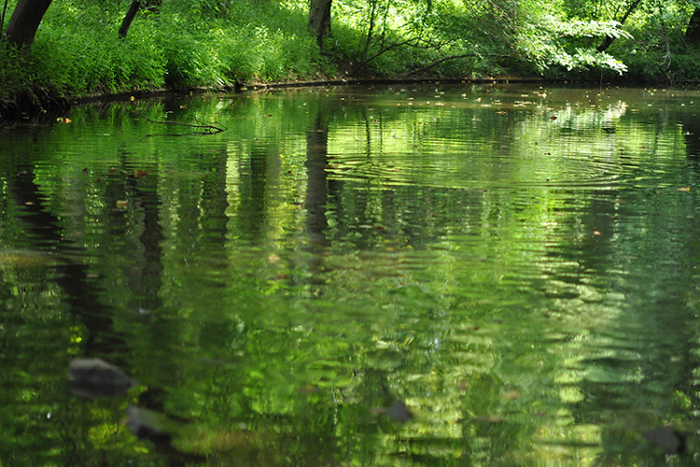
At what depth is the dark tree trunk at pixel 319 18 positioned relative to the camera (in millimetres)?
34531

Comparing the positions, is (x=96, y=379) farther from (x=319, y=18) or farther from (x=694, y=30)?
(x=694, y=30)

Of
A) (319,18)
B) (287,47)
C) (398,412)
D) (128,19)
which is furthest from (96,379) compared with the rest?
(319,18)

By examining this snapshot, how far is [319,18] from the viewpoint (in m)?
34.8

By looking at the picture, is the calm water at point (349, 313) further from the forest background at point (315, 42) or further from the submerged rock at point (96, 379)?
the forest background at point (315, 42)

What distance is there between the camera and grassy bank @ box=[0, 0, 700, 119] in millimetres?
19078

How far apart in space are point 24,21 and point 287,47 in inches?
623

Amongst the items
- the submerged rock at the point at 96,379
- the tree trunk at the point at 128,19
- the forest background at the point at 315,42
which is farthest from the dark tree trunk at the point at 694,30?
the submerged rock at the point at 96,379

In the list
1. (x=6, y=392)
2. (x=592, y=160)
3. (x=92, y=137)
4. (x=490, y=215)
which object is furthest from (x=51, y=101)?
(x=6, y=392)

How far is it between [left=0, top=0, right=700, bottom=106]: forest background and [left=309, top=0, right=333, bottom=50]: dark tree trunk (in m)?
0.05

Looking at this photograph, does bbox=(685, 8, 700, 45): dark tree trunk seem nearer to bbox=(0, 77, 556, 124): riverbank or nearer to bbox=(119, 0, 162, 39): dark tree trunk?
bbox=(0, 77, 556, 124): riverbank

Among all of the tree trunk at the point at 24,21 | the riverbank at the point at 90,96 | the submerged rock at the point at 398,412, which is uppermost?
the tree trunk at the point at 24,21

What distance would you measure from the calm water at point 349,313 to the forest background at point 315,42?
938cm

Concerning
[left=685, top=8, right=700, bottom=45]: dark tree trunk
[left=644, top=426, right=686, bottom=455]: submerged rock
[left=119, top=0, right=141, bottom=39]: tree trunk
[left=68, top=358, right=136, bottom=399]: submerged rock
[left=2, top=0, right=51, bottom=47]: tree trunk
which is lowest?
[left=644, top=426, right=686, bottom=455]: submerged rock

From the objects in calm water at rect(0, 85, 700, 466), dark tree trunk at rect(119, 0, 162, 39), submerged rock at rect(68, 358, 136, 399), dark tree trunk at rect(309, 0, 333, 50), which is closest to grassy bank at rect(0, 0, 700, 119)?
dark tree trunk at rect(119, 0, 162, 39)
